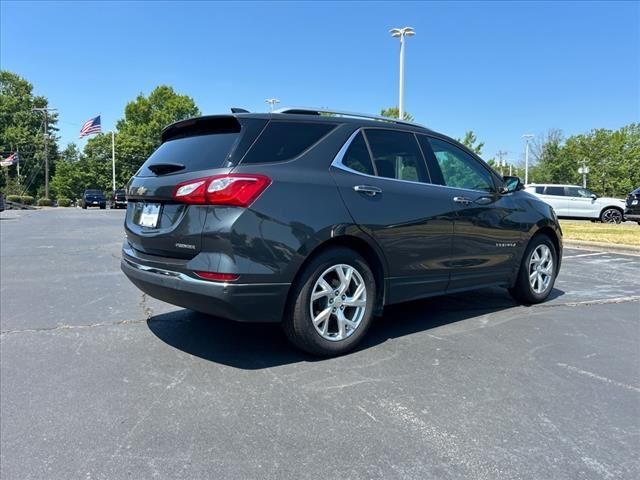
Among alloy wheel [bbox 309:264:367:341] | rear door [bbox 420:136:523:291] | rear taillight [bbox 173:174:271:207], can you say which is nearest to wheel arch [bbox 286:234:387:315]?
alloy wheel [bbox 309:264:367:341]

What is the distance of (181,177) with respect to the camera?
3.52 m

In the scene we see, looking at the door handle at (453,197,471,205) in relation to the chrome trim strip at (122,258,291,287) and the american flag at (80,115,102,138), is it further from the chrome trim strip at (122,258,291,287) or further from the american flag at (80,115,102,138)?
the american flag at (80,115,102,138)

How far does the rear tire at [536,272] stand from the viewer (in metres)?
5.39

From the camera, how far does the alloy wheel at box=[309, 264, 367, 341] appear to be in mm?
3629

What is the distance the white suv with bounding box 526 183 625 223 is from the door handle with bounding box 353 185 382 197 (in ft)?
71.4

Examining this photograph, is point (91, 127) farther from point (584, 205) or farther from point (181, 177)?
point (181, 177)

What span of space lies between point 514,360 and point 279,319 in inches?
71.1

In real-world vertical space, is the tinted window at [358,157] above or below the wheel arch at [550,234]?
above

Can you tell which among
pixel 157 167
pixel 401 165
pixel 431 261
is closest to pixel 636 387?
pixel 431 261

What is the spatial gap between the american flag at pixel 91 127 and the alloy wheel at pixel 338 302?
140 feet

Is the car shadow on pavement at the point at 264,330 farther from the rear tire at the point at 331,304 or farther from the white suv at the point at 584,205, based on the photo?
the white suv at the point at 584,205

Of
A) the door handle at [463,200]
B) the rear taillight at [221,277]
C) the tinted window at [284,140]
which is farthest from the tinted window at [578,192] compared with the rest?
the rear taillight at [221,277]

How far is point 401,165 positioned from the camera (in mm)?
4281

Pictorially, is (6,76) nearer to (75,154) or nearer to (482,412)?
(75,154)
